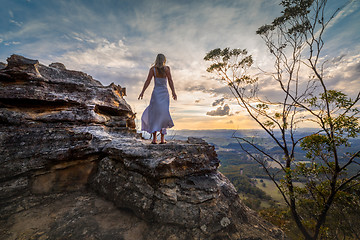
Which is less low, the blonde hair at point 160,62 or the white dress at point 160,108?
the blonde hair at point 160,62

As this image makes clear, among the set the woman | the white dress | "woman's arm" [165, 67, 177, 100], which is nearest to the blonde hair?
the woman

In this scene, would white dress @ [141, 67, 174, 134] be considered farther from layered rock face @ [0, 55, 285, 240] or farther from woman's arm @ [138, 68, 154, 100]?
layered rock face @ [0, 55, 285, 240]

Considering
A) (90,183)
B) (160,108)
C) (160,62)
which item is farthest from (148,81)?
(90,183)

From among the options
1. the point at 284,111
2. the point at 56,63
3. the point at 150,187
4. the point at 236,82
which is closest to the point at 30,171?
the point at 150,187

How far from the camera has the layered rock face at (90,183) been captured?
4652mm

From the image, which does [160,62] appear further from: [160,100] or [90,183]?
[90,183]

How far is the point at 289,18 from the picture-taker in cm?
979

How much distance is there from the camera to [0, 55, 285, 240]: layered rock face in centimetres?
465

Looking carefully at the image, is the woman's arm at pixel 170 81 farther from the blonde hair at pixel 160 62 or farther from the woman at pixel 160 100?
the blonde hair at pixel 160 62

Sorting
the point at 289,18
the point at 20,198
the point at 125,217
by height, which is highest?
the point at 289,18

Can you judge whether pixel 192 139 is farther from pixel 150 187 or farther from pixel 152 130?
pixel 150 187

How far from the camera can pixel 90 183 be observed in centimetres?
634

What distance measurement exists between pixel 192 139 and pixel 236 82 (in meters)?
6.87

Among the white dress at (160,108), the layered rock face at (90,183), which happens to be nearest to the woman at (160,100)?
the white dress at (160,108)
